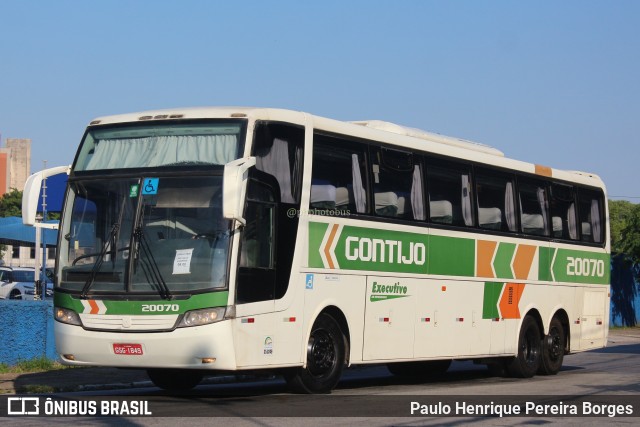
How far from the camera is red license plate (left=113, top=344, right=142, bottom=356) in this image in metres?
13.2

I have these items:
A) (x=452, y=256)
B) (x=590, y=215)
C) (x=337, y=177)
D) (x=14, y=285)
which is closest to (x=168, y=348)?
(x=337, y=177)

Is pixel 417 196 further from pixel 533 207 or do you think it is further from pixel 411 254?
pixel 533 207

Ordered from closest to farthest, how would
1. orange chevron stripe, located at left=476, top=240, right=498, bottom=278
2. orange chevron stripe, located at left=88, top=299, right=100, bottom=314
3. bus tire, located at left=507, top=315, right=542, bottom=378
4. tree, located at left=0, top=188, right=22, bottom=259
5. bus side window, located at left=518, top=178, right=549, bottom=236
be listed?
orange chevron stripe, located at left=88, top=299, right=100, bottom=314 < orange chevron stripe, located at left=476, top=240, right=498, bottom=278 < bus tire, located at left=507, top=315, right=542, bottom=378 < bus side window, located at left=518, top=178, right=549, bottom=236 < tree, located at left=0, top=188, right=22, bottom=259

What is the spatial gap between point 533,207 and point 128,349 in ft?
32.6

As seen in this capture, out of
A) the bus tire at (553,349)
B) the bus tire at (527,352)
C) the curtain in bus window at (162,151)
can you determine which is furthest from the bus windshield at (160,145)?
the bus tire at (553,349)

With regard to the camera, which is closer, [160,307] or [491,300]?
[160,307]

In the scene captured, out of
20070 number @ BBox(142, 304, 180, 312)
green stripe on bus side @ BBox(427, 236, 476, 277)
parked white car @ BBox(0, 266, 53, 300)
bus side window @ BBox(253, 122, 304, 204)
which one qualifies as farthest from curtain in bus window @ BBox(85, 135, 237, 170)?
parked white car @ BBox(0, 266, 53, 300)

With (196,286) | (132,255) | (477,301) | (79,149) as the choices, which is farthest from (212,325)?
(477,301)

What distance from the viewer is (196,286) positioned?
516 inches

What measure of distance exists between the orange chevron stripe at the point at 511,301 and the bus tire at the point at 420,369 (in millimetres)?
1635

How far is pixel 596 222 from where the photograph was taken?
75.9 feet

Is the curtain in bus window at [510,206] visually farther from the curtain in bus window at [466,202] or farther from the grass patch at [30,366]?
the grass patch at [30,366]

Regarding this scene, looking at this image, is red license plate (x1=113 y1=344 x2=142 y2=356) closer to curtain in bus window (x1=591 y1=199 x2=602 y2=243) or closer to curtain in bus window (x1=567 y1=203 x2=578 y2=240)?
curtain in bus window (x1=567 y1=203 x2=578 y2=240)

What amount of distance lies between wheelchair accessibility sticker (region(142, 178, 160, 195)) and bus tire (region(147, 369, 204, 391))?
3.13 meters
